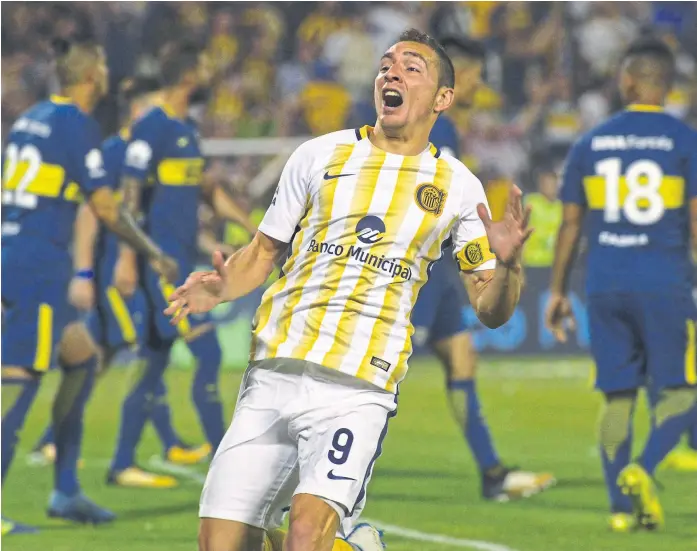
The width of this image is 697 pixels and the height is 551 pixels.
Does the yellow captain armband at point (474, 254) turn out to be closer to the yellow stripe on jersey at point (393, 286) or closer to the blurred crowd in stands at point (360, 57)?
the yellow stripe on jersey at point (393, 286)

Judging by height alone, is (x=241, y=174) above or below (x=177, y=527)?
above

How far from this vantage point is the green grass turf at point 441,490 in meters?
7.20

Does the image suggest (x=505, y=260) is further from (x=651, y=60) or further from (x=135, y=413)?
(x=135, y=413)

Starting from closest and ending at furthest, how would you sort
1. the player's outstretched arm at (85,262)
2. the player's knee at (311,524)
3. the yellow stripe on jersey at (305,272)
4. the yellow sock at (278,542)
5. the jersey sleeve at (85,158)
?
the player's knee at (311,524) < the yellow sock at (278,542) < the yellow stripe on jersey at (305,272) < the jersey sleeve at (85,158) < the player's outstretched arm at (85,262)

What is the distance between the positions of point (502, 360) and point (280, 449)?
11935 mm

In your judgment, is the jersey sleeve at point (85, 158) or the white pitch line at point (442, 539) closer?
the white pitch line at point (442, 539)

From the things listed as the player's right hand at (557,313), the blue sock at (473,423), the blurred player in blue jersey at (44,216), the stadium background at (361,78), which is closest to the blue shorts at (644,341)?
the player's right hand at (557,313)

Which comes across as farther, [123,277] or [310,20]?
[310,20]

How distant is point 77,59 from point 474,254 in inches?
129

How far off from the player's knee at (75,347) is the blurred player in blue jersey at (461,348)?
184 centimetres

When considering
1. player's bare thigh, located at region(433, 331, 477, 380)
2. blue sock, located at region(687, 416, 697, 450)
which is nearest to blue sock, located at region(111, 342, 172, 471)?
player's bare thigh, located at region(433, 331, 477, 380)

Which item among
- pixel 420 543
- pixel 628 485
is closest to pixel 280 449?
pixel 420 543

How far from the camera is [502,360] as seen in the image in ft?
54.3

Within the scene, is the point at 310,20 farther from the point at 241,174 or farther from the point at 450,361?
the point at 450,361
